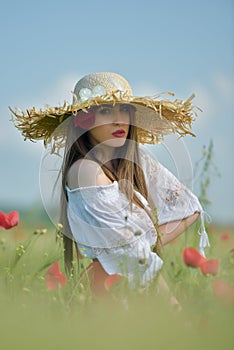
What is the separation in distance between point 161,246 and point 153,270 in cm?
35

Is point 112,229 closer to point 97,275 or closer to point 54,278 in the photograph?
point 97,275

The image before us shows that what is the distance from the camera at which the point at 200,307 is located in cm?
208

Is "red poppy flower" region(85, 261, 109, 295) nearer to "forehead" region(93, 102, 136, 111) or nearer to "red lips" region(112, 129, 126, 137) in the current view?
"red lips" region(112, 129, 126, 137)

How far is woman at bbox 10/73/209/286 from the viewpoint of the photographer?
107 inches

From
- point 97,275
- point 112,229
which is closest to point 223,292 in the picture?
point 112,229

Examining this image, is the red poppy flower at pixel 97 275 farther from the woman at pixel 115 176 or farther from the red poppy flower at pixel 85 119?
the red poppy flower at pixel 85 119

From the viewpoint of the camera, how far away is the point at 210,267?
215 centimetres

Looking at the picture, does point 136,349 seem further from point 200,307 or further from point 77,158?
point 77,158

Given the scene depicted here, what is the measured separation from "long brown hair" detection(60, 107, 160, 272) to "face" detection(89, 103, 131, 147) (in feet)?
0.21

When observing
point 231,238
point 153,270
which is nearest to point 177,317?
point 153,270

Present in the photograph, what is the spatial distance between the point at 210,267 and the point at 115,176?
0.97 meters

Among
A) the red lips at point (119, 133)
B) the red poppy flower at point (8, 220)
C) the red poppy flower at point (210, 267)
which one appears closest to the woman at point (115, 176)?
the red lips at point (119, 133)

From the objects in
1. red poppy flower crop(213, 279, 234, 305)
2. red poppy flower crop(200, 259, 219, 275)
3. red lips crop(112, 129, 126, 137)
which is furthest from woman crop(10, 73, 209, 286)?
red poppy flower crop(213, 279, 234, 305)

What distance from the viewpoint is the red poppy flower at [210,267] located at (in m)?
2.15
